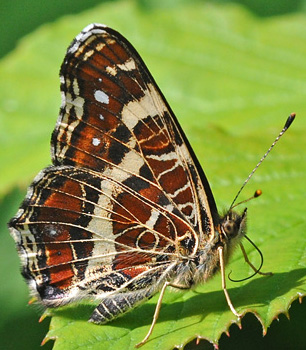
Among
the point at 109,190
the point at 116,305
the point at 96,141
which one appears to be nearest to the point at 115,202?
the point at 109,190

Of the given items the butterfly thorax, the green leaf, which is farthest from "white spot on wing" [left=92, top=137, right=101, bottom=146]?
the green leaf

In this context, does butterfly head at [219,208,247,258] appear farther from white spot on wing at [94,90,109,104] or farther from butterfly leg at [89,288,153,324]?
white spot on wing at [94,90,109,104]

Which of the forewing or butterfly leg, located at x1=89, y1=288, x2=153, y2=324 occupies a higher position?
the forewing

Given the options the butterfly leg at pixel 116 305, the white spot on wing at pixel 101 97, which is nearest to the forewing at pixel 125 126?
the white spot on wing at pixel 101 97

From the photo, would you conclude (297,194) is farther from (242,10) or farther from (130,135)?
(242,10)

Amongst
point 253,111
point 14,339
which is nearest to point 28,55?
point 253,111

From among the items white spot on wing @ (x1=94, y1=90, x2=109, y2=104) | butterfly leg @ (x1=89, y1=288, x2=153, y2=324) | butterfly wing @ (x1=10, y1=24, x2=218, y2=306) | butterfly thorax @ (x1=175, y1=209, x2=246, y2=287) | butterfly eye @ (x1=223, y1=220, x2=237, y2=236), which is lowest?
butterfly leg @ (x1=89, y1=288, x2=153, y2=324)

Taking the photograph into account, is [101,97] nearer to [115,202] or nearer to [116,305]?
[115,202]
